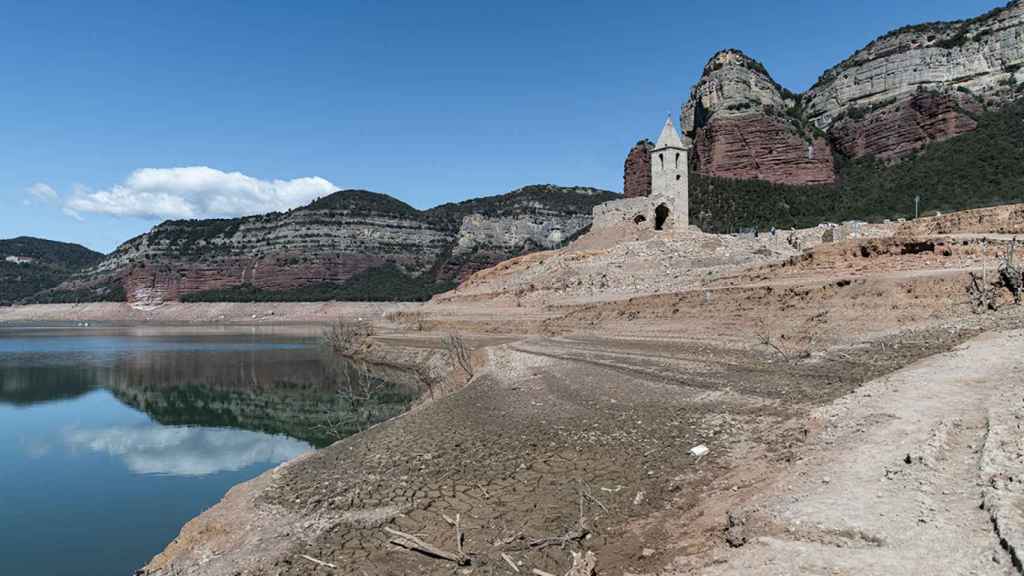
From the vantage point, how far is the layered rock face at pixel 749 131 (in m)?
67.8

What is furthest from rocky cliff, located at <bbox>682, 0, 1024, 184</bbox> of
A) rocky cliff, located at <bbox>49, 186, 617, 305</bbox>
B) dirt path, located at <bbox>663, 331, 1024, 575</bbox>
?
dirt path, located at <bbox>663, 331, 1024, 575</bbox>

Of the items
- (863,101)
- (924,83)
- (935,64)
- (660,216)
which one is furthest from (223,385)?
(863,101)

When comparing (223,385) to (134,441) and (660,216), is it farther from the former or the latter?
(660,216)

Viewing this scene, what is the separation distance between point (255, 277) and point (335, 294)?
1959 centimetres

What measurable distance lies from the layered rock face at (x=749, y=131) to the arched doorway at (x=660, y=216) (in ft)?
113

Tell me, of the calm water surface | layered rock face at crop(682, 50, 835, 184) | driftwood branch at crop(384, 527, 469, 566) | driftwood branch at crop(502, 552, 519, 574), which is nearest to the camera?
driftwood branch at crop(502, 552, 519, 574)

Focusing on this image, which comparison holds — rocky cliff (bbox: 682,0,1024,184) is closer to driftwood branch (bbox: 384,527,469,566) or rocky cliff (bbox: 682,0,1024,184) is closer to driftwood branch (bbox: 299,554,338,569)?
driftwood branch (bbox: 384,527,469,566)

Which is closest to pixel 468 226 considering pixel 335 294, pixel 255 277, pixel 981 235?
pixel 335 294

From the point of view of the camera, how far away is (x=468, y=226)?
123 m

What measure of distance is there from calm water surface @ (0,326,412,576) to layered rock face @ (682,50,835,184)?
53.1 m

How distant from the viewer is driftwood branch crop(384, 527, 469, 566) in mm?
6352

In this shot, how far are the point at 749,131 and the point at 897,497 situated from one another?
72598mm

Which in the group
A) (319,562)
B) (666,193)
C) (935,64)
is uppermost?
(935,64)

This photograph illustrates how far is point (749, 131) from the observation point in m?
70.6
